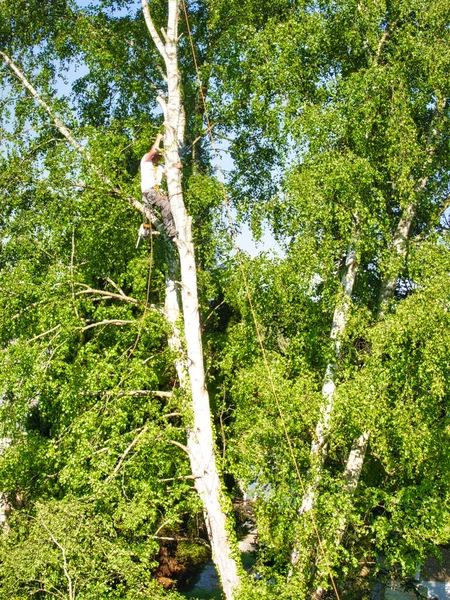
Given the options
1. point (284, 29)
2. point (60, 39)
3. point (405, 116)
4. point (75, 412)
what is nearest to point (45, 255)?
point (75, 412)

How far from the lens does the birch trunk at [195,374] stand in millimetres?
7719

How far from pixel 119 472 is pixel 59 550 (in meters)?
1.27

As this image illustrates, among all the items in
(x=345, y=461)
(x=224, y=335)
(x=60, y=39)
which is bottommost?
(x=345, y=461)

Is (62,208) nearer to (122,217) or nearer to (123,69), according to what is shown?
(122,217)

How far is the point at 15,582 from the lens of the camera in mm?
7871

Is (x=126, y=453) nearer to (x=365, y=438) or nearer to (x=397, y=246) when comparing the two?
(x=365, y=438)

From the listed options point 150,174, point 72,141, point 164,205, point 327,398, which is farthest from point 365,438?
point 72,141

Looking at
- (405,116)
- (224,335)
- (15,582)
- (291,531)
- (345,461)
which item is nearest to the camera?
(15,582)

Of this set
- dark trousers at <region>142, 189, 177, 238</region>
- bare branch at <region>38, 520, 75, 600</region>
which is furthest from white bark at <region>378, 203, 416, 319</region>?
bare branch at <region>38, 520, 75, 600</region>

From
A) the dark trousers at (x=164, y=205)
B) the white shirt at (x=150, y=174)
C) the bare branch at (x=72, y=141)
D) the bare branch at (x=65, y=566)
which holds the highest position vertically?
the bare branch at (x=72, y=141)

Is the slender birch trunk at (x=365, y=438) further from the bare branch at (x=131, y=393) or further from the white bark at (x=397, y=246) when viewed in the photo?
the bare branch at (x=131, y=393)

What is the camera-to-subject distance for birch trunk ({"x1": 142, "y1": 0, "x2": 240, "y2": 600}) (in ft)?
25.3

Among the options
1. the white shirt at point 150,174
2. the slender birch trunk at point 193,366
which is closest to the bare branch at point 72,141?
the slender birch trunk at point 193,366

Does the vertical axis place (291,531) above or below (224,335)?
below
